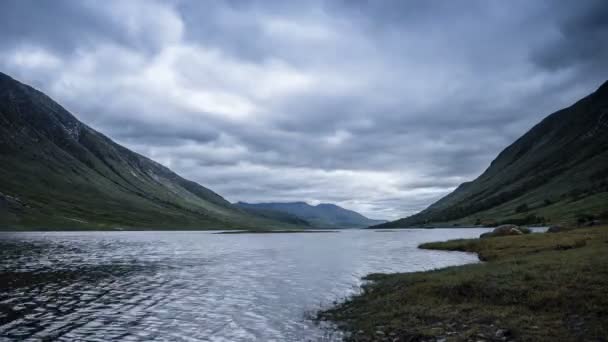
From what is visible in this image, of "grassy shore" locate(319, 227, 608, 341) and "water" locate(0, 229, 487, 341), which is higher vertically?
"grassy shore" locate(319, 227, 608, 341)

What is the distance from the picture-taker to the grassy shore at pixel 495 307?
62.4ft

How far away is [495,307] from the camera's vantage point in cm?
2353

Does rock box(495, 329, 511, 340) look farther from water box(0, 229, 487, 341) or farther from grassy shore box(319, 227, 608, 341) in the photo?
water box(0, 229, 487, 341)

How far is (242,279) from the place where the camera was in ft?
157

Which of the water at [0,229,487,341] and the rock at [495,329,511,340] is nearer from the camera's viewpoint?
the rock at [495,329,511,340]

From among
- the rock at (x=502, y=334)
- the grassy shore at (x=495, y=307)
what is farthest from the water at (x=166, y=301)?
the rock at (x=502, y=334)

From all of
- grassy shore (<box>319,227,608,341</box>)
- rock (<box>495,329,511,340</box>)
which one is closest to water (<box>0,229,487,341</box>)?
grassy shore (<box>319,227,608,341</box>)

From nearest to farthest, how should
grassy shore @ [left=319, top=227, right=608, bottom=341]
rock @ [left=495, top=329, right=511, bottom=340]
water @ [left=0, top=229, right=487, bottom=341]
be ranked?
rock @ [left=495, top=329, right=511, bottom=340] < grassy shore @ [left=319, top=227, right=608, bottom=341] < water @ [left=0, top=229, right=487, bottom=341]

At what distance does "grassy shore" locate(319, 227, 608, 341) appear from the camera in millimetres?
19031

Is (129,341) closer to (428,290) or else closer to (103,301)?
(103,301)

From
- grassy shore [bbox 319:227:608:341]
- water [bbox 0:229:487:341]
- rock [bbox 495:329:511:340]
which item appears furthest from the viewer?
water [bbox 0:229:487:341]

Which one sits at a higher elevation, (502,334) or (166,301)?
(502,334)

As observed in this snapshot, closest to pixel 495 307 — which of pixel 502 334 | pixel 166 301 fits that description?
pixel 502 334

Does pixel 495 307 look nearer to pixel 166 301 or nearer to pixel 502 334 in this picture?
pixel 502 334
